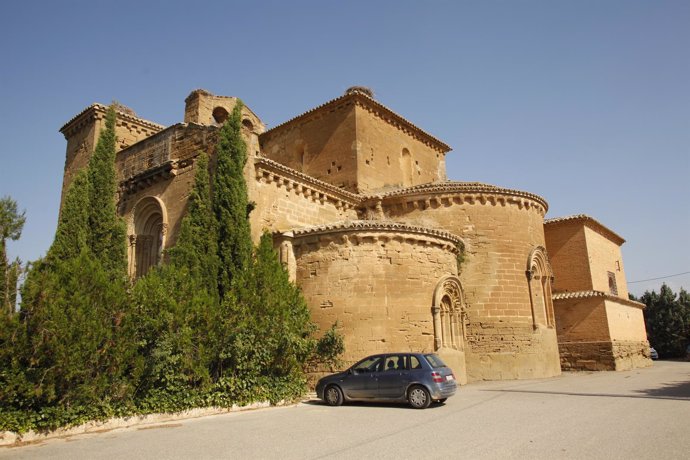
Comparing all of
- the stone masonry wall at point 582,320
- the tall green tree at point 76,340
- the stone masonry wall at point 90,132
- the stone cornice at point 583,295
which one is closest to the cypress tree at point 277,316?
the tall green tree at point 76,340

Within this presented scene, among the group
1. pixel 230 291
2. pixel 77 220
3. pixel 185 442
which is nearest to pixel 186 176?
pixel 77 220

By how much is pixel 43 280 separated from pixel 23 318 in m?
0.69

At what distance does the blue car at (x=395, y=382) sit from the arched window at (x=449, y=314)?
3.32 m

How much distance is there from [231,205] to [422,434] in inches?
302

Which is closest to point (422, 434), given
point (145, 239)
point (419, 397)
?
point (419, 397)

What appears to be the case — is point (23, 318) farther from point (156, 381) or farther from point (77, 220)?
point (77, 220)

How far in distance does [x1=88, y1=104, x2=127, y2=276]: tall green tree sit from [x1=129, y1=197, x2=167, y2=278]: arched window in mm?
1504

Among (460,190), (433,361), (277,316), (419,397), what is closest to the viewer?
(419,397)

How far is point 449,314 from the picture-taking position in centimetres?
1456

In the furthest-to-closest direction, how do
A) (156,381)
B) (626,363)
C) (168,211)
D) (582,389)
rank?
1. (626,363)
2. (168,211)
3. (582,389)
4. (156,381)

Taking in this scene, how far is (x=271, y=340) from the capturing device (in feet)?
35.9

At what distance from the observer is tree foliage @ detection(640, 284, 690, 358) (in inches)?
1419

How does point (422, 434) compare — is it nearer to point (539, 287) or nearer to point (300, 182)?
point (300, 182)

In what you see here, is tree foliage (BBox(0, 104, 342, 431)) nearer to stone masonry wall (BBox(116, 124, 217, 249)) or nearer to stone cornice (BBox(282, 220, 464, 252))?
stone masonry wall (BBox(116, 124, 217, 249))
